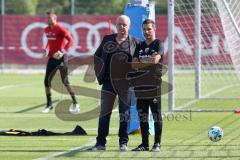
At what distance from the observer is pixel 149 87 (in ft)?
37.4

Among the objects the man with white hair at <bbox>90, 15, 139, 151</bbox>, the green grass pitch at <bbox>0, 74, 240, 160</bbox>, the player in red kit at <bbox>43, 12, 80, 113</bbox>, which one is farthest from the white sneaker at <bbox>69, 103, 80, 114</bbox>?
the man with white hair at <bbox>90, 15, 139, 151</bbox>

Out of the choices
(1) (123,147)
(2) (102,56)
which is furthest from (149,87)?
(1) (123,147)

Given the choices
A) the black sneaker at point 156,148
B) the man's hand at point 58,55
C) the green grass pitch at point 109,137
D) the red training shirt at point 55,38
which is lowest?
the green grass pitch at point 109,137

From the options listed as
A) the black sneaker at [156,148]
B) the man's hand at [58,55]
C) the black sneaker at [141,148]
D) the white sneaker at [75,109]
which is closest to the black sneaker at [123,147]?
the black sneaker at [141,148]

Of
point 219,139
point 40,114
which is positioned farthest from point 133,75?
point 40,114

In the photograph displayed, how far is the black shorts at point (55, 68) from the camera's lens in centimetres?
1750

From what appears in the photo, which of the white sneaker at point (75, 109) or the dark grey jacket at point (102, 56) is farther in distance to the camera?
the white sneaker at point (75, 109)

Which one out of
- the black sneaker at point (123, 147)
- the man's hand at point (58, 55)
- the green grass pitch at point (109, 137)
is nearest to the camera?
the green grass pitch at point (109, 137)

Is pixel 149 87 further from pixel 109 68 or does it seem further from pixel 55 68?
pixel 55 68

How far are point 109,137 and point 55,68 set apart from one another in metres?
4.87

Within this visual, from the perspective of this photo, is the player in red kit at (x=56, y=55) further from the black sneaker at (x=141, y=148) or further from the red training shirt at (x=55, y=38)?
the black sneaker at (x=141, y=148)

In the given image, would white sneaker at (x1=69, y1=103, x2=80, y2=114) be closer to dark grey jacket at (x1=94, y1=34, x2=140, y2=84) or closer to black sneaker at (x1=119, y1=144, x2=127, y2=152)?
dark grey jacket at (x1=94, y1=34, x2=140, y2=84)

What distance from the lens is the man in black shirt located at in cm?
1129

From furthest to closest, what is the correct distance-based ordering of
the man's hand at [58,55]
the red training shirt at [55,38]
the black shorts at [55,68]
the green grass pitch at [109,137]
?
the red training shirt at [55,38] < the black shorts at [55,68] < the man's hand at [58,55] < the green grass pitch at [109,137]
